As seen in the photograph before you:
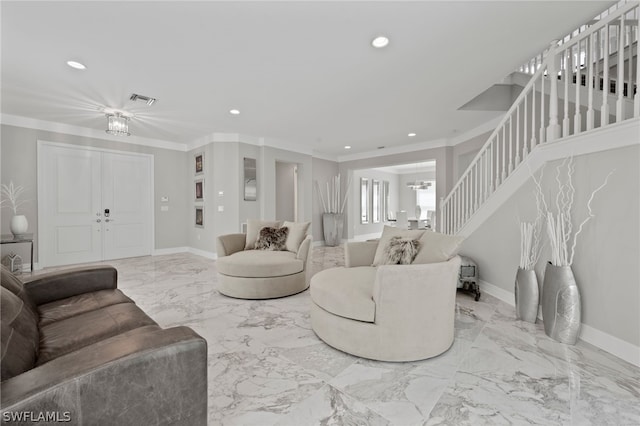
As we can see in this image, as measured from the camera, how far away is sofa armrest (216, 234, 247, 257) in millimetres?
3785

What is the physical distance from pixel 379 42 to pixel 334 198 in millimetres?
5482

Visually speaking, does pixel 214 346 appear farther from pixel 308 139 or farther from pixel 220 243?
pixel 308 139

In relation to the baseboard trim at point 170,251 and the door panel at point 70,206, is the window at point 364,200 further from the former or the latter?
the door panel at point 70,206

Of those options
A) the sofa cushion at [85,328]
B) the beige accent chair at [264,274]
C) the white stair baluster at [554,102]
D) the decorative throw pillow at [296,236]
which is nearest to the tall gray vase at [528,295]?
the white stair baluster at [554,102]

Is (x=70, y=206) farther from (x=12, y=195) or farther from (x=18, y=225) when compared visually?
(x=18, y=225)

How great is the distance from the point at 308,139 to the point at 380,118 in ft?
6.52

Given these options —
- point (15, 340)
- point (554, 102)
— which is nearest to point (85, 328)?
point (15, 340)

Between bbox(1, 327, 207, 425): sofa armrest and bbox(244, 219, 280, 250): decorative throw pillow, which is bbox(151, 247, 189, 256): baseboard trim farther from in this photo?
bbox(1, 327, 207, 425): sofa armrest

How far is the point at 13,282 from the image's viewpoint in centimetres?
163

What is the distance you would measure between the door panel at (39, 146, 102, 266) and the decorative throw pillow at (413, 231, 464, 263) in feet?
20.1

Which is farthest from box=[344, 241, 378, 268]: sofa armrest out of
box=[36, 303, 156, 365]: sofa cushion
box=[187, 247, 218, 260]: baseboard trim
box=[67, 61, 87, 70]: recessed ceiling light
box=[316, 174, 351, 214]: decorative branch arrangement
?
box=[316, 174, 351, 214]: decorative branch arrangement

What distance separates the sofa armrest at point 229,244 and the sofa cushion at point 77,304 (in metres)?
1.65

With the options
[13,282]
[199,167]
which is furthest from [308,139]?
[13,282]

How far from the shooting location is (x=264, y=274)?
10.9 ft
